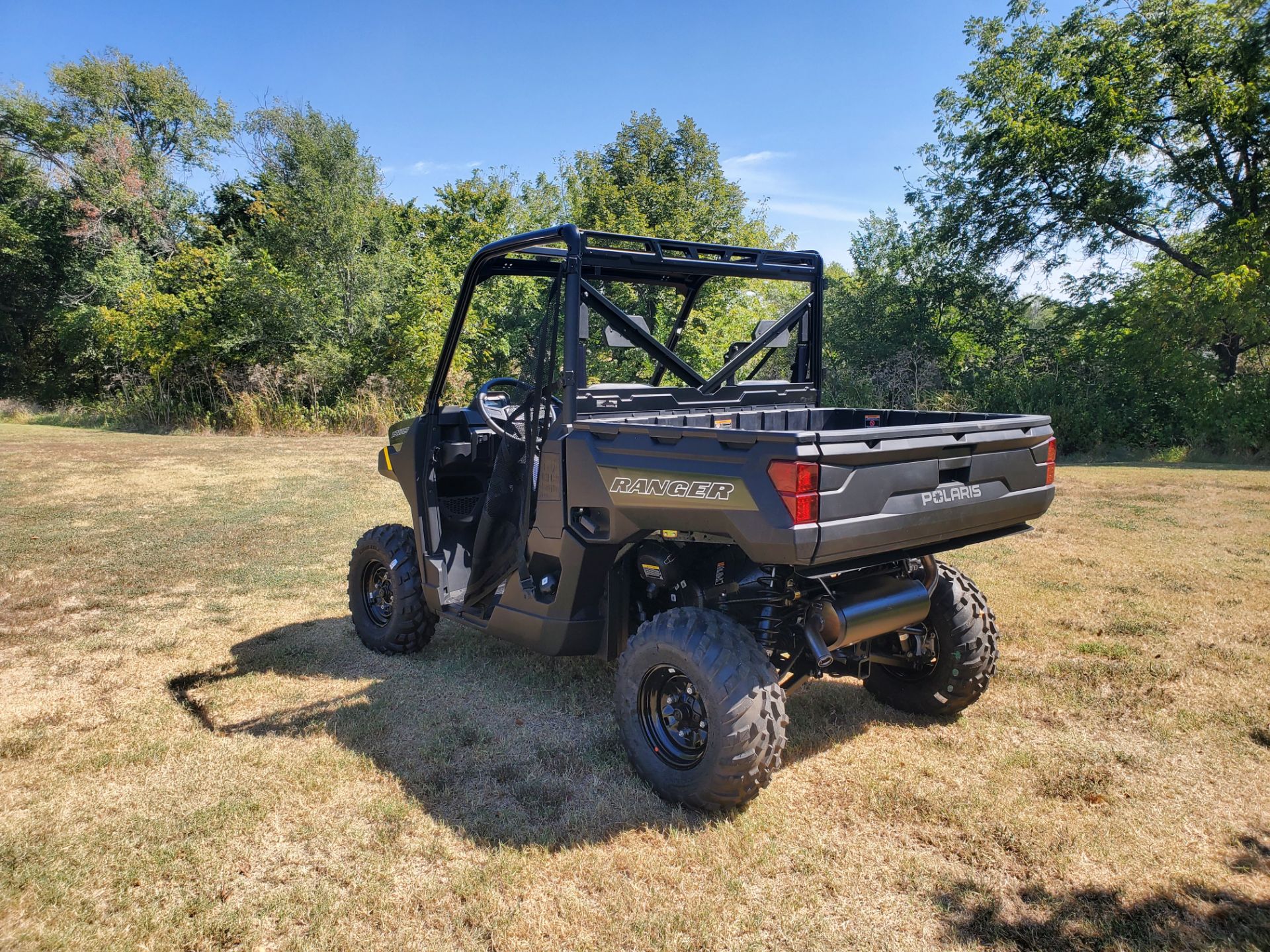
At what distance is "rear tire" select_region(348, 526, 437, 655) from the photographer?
477 cm

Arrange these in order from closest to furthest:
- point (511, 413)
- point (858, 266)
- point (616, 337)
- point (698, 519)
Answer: point (698, 519) → point (616, 337) → point (511, 413) → point (858, 266)

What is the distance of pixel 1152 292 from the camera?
15805 mm

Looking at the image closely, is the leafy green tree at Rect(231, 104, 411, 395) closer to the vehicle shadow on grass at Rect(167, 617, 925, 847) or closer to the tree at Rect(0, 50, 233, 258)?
the tree at Rect(0, 50, 233, 258)

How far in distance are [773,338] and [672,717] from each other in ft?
Result: 6.05

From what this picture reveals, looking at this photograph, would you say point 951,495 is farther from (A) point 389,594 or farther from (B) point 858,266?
(B) point 858,266

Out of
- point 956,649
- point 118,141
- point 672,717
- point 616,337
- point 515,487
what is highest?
point 118,141

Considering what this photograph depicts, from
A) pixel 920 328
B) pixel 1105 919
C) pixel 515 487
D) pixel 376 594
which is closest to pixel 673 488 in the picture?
pixel 515 487

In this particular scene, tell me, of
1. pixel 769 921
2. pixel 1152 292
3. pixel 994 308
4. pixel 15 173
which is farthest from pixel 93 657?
pixel 15 173

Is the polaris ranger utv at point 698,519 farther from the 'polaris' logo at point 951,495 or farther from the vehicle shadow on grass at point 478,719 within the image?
the vehicle shadow on grass at point 478,719

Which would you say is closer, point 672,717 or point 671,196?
point 672,717

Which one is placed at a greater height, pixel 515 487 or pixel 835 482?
pixel 835 482

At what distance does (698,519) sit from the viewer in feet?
10.1

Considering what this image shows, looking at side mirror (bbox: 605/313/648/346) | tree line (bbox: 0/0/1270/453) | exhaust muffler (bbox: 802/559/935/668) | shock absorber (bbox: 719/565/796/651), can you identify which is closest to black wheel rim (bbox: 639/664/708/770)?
shock absorber (bbox: 719/565/796/651)

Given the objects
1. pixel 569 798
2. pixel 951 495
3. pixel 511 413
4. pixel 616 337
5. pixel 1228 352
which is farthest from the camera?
pixel 1228 352
